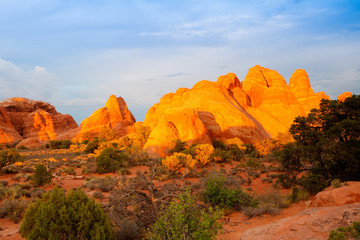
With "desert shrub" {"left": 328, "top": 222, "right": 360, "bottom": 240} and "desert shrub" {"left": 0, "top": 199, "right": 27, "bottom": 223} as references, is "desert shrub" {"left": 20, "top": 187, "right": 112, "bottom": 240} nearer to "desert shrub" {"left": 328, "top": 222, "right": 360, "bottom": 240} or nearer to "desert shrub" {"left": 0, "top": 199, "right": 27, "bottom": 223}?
"desert shrub" {"left": 0, "top": 199, "right": 27, "bottom": 223}

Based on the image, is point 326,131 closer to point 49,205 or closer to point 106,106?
point 49,205

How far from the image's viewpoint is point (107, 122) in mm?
→ 66312

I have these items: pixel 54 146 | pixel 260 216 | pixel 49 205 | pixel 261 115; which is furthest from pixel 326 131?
pixel 54 146

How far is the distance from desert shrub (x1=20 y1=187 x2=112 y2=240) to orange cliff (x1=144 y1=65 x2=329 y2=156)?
21236mm

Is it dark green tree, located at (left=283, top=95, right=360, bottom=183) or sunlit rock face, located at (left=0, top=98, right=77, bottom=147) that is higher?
sunlit rock face, located at (left=0, top=98, right=77, bottom=147)

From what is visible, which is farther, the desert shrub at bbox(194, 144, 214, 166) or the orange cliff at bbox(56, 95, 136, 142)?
the orange cliff at bbox(56, 95, 136, 142)

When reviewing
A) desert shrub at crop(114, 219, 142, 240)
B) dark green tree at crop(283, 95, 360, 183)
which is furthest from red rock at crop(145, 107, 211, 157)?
desert shrub at crop(114, 219, 142, 240)

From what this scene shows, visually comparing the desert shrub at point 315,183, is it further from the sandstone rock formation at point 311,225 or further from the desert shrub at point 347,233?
the desert shrub at point 347,233

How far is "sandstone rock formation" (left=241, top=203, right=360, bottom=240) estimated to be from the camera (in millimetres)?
5371

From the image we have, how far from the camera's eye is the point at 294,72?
5594 centimetres

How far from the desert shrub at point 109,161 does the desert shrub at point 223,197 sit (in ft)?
36.7

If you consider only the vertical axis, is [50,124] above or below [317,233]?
above

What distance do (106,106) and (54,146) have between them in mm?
25015

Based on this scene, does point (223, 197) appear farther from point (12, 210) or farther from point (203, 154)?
point (203, 154)
